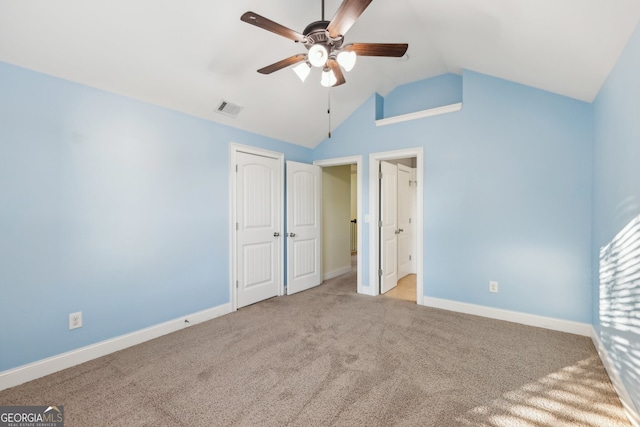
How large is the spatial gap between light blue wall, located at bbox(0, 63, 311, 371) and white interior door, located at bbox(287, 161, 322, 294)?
120 cm

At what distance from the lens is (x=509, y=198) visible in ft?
10.2

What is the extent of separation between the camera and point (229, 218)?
347 centimetres

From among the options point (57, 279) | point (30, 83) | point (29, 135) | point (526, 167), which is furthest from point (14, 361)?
point (526, 167)

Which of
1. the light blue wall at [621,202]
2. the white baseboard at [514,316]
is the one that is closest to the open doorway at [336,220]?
the white baseboard at [514,316]

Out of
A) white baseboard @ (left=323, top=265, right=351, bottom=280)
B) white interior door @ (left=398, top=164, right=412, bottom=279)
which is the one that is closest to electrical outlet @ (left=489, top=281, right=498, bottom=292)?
white interior door @ (left=398, top=164, right=412, bottom=279)

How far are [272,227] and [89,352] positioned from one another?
2.31 m

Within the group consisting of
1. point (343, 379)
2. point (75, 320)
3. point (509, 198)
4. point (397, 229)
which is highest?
point (509, 198)

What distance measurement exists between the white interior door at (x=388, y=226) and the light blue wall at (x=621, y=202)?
89.8 inches

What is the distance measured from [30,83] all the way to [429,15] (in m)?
3.27

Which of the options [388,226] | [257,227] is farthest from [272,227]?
[388,226]

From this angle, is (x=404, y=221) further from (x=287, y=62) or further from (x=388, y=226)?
(x=287, y=62)

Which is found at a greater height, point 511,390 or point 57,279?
point 57,279

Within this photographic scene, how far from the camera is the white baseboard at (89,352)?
2.00 metres

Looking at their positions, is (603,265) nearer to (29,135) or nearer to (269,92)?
(269,92)
